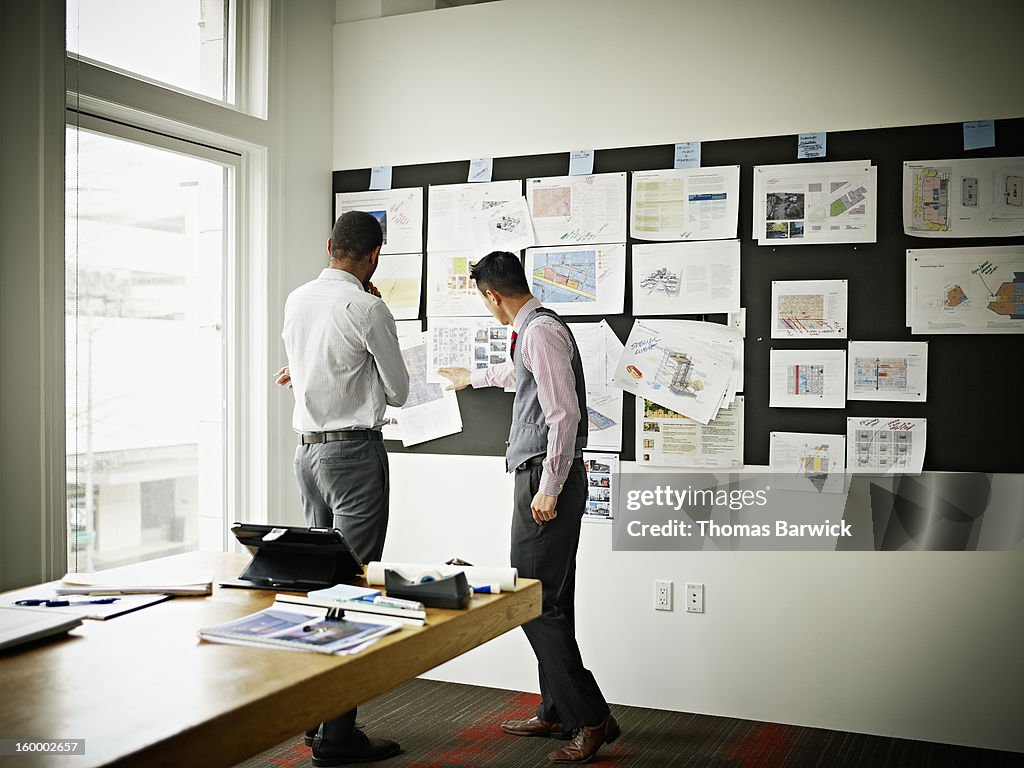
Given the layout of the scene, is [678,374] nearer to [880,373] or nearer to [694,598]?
[880,373]

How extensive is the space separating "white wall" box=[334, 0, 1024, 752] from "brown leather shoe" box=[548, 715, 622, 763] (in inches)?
23.1

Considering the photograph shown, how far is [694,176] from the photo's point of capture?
12.2ft

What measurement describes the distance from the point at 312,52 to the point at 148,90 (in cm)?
100

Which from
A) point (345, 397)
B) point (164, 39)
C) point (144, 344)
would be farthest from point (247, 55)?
point (345, 397)

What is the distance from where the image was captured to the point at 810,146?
3.56 m

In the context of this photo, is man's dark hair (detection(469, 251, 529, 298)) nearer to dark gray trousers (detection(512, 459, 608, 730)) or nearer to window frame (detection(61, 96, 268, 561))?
dark gray trousers (detection(512, 459, 608, 730))

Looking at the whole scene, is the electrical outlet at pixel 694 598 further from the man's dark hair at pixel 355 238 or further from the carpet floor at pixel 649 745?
the man's dark hair at pixel 355 238

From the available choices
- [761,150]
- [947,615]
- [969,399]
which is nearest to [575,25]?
[761,150]

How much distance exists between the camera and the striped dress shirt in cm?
316

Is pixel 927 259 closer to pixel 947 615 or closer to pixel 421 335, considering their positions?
pixel 947 615

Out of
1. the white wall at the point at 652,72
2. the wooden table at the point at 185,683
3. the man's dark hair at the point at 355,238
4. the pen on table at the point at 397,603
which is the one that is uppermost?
the white wall at the point at 652,72

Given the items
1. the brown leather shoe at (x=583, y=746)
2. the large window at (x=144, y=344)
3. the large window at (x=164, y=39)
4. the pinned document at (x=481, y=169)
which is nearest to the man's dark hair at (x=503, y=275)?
the pinned document at (x=481, y=169)

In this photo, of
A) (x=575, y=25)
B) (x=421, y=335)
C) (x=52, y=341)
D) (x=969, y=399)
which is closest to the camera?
(x=52, y=341)

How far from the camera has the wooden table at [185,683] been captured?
1.34 m
